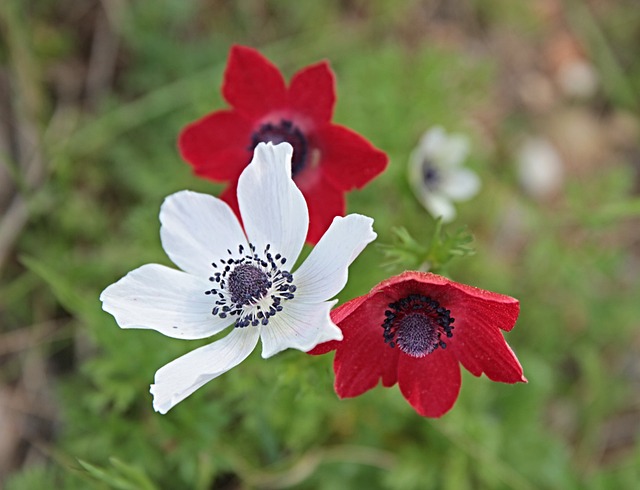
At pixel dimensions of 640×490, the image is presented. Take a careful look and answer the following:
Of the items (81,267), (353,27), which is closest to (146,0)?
(353,27)

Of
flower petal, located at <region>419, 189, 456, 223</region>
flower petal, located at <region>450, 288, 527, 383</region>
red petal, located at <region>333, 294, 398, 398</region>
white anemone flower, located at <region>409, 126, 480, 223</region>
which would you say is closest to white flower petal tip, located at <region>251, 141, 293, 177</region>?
red petal, located at <region>333, 294, 398, 398</region>

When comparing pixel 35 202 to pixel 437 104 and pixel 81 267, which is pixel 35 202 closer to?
pixel 81 267

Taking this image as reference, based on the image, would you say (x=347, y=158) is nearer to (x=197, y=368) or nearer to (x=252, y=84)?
(x=252, y=84)

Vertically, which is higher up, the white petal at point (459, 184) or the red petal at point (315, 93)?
the red petal at point (315, 93)

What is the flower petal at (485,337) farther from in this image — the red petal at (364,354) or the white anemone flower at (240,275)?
the white anemone flower at (240,275)

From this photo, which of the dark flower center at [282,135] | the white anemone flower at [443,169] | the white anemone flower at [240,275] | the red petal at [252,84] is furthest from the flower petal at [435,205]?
the white anemone flower at [240,275]

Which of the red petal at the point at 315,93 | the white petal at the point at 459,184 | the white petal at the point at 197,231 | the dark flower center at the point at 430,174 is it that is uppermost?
the red petal at the point at 315,93
